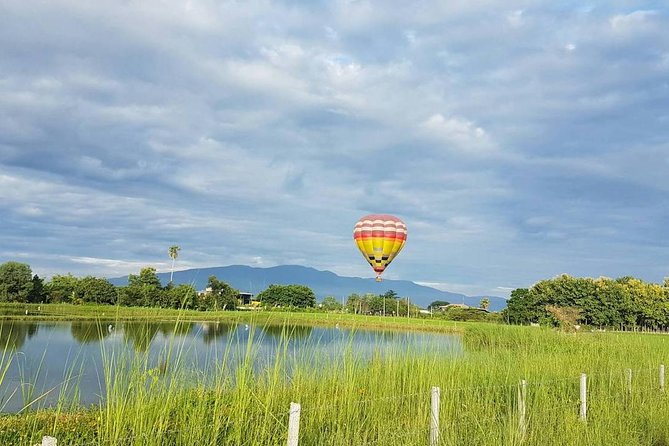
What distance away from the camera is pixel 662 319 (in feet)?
160

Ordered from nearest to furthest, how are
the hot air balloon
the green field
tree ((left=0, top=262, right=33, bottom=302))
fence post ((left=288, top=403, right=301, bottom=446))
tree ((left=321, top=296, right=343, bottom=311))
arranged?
1. the green field
2. fence post ((left=288, top=403, right=301, bottom=446))
3. the hot air balloon
4. tree ((left=0, top=262, right=33, bottom=302))
5. tree ((left=321, top=296, right=343, bottom=311))

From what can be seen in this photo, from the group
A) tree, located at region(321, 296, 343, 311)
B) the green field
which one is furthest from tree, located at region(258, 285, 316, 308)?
the green field

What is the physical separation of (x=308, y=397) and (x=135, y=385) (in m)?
2.16

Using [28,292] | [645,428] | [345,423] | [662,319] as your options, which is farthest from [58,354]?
[662,319]

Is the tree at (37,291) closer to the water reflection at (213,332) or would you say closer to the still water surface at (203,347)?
the water reflection at (213,332)

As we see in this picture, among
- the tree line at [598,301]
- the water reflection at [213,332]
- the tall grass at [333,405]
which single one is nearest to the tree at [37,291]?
the water reflection at [213,332]

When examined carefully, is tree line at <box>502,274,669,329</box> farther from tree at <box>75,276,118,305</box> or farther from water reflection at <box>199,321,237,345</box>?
tree at <box>75,276,118,305</box>

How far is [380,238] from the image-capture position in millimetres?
23016

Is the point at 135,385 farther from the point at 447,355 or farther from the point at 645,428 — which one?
the point at 645,428

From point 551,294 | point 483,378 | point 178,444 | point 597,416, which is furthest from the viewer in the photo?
point 551,294

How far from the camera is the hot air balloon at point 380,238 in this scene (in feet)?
75.7

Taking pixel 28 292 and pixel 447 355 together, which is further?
pixel 28 292

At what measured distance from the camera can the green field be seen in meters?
3.13

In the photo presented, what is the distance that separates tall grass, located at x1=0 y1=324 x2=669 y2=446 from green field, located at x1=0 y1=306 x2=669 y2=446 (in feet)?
0.04
